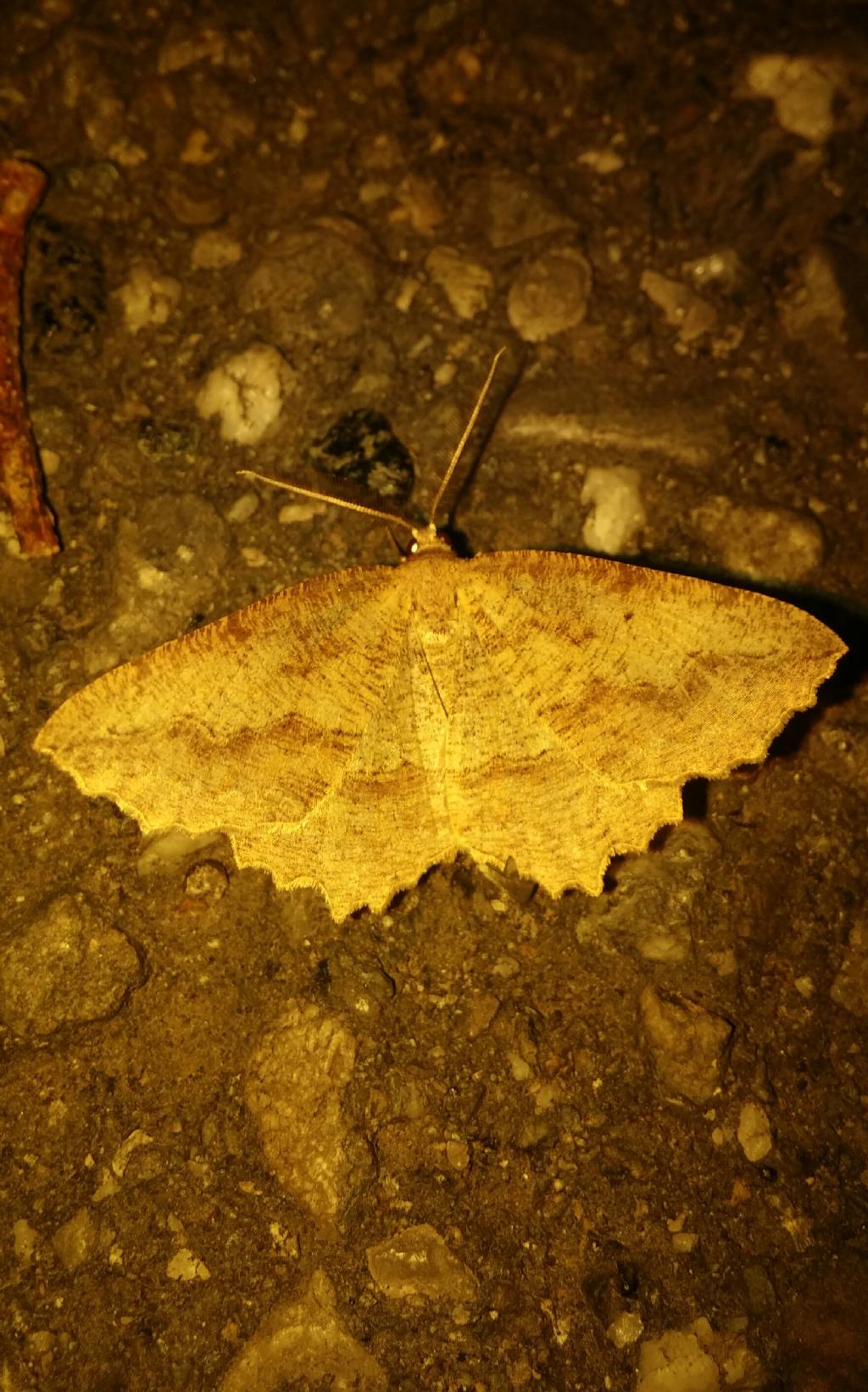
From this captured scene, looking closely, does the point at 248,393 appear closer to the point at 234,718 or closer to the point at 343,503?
the point at 343,503

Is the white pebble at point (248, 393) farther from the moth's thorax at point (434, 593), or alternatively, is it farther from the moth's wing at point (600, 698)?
the moth's wing at point (600, 698)

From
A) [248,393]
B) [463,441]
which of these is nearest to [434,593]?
[463,441]

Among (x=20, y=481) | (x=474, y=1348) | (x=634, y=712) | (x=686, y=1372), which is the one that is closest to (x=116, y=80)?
(x=20, y=481)

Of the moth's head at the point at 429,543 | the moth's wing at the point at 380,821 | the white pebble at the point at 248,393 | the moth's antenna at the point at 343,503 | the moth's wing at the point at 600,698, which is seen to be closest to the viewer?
the moth's wing at the point at 600,698

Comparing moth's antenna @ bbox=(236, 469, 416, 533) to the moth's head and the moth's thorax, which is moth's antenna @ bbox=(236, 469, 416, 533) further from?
the moth's thorax

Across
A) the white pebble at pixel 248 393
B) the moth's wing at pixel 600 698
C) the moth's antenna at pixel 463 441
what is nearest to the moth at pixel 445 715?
the moth's wing at pixel 600 698

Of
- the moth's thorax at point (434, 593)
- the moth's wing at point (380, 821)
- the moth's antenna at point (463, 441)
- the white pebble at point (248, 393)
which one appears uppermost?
the moth's antenna at point (463, 441)

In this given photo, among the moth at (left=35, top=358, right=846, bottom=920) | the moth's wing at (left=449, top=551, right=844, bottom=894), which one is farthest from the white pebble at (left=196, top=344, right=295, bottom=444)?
the moth's wing at (left=449, top=551, right=844, bottom=894)

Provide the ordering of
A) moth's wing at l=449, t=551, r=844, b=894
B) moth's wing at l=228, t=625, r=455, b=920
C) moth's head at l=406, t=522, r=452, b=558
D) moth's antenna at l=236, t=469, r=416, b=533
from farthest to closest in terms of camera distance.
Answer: moth's antenna at l=236, t=469, r=416, b=533, moth's head at l=406, t=522, r=452, b=558, moth's wing at l=228, t=625, r=455, b=920, moth's wing at l=449, t=551, r=844, b=894
